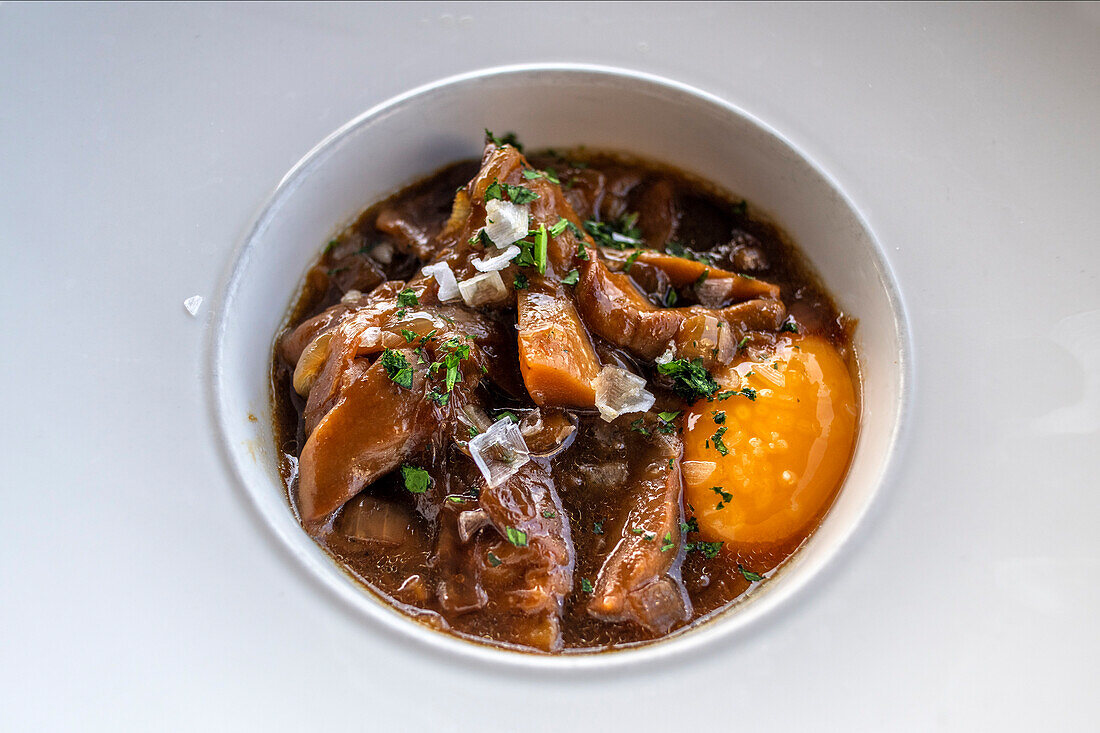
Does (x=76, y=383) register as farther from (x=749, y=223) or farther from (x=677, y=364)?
(x=749, y=223)

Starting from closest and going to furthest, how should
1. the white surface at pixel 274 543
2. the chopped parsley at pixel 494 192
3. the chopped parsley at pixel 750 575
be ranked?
the white surface at pixel 274 543 → the chopped parsley at pixel 750 575 → the chopped parsley at pixel 494 192

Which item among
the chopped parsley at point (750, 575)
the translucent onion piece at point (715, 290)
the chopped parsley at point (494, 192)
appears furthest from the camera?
the translucent onion piece at point (715, 290)

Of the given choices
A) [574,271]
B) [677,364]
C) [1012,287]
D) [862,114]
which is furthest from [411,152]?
[1012,287]

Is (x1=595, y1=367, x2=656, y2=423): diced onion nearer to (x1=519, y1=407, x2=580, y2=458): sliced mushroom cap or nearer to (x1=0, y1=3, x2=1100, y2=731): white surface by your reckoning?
(x1=519, y1=407, x2=580, y2=458): sliced mushroom cap

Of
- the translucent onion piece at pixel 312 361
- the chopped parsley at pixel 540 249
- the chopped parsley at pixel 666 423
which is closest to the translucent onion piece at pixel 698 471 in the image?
the chopped parsley at pixel 666 423

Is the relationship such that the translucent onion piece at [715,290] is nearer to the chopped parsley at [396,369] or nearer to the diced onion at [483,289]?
the diced onion at [483,289]

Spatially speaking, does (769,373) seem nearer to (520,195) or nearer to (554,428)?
(554,428)

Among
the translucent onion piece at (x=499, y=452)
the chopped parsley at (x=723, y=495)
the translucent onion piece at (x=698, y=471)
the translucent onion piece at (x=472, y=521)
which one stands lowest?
the translucent onion piece at (x=472, y=521)
